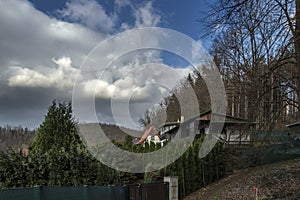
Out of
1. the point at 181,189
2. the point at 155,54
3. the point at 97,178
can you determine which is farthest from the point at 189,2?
the point at 181,189

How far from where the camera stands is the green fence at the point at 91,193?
4280mm

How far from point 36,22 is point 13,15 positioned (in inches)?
26.6

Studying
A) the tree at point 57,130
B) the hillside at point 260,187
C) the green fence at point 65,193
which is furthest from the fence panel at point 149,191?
the hillside at point 260,187

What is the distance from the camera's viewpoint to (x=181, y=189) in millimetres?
12781

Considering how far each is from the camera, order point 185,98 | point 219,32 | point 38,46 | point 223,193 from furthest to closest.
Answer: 1. point 185,98
2. point 223,193
3. point 38,46
4. point 219,32

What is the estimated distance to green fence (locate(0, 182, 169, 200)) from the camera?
168 inches

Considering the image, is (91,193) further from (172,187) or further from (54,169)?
(172,187)

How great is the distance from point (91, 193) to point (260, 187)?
784 centimetres

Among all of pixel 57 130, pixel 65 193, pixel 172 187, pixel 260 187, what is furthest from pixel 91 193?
pixel 260 187

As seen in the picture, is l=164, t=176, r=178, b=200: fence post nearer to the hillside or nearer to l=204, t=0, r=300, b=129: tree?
l=204, t=0, r=300, b=129: tree

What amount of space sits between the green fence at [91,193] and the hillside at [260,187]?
4.04 metres

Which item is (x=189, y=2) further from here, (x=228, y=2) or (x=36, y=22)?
(x=36, y=22)

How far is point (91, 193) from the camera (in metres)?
5.59

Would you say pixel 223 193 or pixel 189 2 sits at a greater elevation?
pixel 189 2
